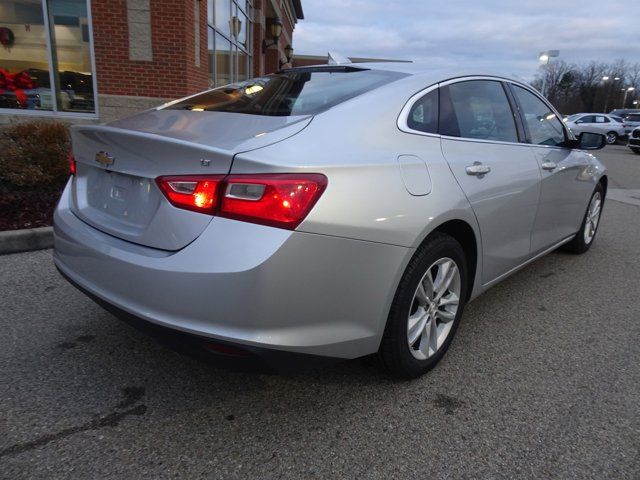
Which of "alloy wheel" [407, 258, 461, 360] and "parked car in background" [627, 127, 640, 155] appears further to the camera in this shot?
"parked car in background" [627, 127, 640, 155]

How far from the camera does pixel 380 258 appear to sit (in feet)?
7.25

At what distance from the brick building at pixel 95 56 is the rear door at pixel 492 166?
6161mm

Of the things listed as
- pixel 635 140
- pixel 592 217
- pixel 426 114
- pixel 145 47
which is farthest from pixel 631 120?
pixel 426 114

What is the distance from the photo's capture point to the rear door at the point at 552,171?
374 cm

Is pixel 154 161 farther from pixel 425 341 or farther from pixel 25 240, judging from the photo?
pixel 25 240

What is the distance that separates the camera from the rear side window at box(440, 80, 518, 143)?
2908mm

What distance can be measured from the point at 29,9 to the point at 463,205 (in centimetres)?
860

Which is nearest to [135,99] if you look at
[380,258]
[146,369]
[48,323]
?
[48,323]

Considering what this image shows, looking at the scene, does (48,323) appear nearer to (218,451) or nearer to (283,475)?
(218,451)

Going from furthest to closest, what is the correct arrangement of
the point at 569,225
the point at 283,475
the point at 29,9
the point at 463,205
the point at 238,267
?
1. the point at 29,9
2. the point at 569,225
3. the point at 463,205
4. the point at 283,475
5. the point at 238,267

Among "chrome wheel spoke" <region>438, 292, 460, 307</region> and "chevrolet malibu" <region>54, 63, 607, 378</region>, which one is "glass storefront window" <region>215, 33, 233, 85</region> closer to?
"chevrolet malibu" <region>54, 63, 607, 378</region>

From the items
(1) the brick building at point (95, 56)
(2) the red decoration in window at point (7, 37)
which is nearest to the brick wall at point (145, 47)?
Answer: (1) the brick building at point (95, 56)

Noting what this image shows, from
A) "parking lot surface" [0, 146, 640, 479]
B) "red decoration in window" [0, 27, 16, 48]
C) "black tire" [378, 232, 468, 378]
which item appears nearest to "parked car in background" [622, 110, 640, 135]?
"red decoration in window" [0, 27, 16, 48]

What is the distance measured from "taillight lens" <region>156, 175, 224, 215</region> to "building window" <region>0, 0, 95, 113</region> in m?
7.45
